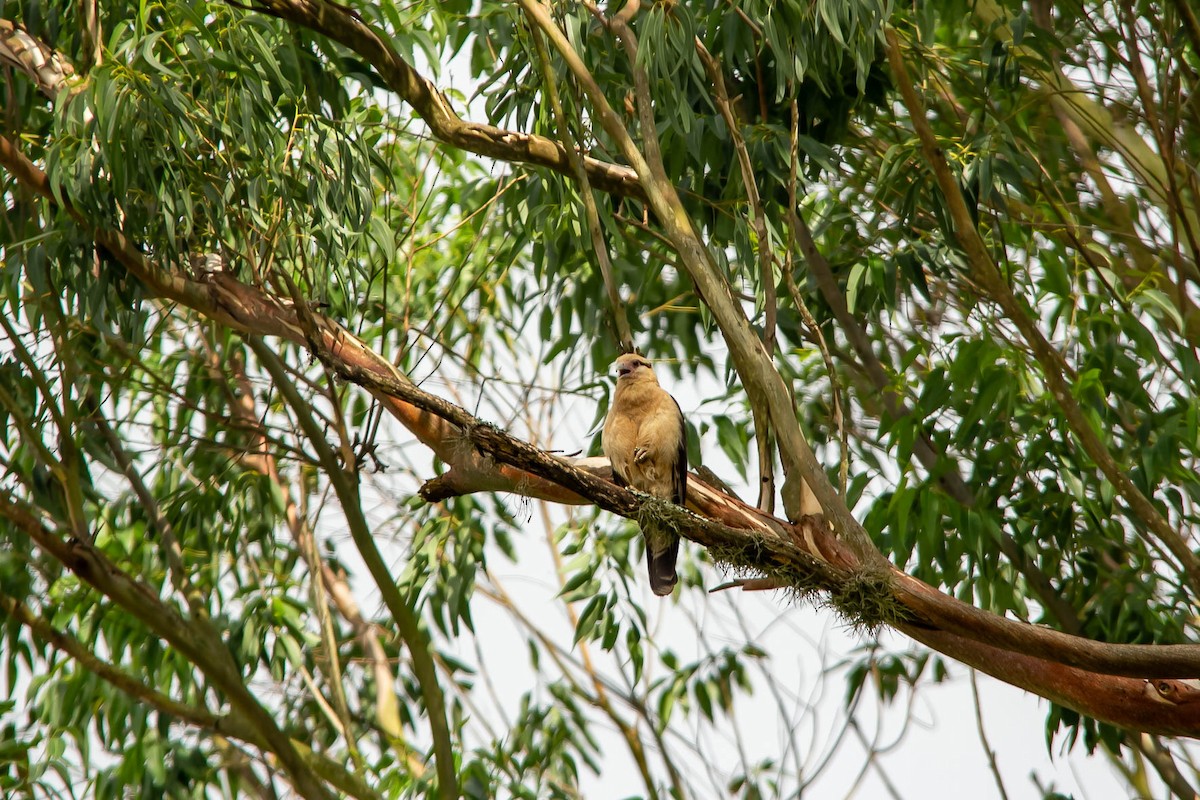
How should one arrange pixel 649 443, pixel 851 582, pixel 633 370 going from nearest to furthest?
pixel 851 582 < pixel 649 443 < pixel 633 370

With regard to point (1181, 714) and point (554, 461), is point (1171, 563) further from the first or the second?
point (554, 461)

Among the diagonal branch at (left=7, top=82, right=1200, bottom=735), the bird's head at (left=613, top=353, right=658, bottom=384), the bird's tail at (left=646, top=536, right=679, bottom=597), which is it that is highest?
the bird's head at (left=613, top=353, right=658, bottom=384)

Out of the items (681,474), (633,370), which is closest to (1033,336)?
(681,474)

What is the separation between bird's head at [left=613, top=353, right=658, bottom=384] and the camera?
393 centimetres

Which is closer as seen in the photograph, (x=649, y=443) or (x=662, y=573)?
(x=662, y=573)

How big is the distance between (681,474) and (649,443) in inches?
8.2

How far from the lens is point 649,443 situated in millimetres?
3758

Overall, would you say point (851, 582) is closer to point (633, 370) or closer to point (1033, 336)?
point (1033, 336)

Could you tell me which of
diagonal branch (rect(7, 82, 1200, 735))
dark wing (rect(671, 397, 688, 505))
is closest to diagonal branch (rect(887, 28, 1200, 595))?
diagonal branch (rect(7, 82, 1200, 735))

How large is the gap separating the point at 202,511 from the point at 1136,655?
11.6 feet

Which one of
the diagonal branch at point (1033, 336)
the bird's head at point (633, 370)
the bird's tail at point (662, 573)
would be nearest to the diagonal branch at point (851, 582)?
the bird's tail at point (662, 573)

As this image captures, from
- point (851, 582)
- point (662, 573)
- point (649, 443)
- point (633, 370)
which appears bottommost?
point (851, 582)

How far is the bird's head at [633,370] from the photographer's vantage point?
3.93m

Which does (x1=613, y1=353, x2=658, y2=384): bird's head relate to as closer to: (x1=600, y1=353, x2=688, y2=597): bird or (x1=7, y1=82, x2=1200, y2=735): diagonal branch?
(x1=600, y1=353, x2=688, y2=597): bird
